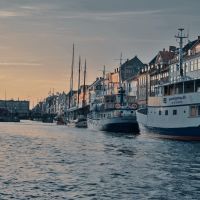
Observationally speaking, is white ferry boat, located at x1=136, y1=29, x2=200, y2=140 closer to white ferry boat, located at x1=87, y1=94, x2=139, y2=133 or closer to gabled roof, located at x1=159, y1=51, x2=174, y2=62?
white ferry boat, located at x1=87, y1=94, x2=139, y2=133

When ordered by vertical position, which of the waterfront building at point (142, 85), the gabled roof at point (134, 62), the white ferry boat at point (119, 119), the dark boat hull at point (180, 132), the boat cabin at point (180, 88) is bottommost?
the dark boat hull at point (180, 132)

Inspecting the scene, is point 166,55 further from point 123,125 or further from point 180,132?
point 180,132

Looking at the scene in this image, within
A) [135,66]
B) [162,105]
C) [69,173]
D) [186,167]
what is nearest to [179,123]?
[162,105]

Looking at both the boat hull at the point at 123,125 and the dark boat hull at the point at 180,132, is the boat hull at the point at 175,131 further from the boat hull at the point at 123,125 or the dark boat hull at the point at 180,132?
the boat hull at the point at 123,125

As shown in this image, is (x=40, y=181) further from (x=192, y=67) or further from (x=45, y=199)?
(x=192, y=67)

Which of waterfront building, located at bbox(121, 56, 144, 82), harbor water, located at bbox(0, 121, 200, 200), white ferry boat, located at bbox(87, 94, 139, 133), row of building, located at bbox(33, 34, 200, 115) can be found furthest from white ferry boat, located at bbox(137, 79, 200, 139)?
waterfront building, located at bbox(121, 56, 144, 82)

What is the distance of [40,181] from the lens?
24.5 meters

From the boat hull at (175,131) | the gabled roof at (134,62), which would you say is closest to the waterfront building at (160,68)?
the gabled roof at (134,62)

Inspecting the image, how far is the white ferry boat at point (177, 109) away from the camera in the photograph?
174 feet

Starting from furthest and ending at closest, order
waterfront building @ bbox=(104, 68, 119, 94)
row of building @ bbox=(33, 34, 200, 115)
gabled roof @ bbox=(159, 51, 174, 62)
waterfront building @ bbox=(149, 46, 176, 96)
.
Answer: waterfront building @ bbox=(104, 68, 119, 94), gabled roof @ bbox=(159, 51, 174, 62), waterfront building @ bbox=(149, 46, 176, 96), row of building @ bbox=(33, 34, 200, 115)

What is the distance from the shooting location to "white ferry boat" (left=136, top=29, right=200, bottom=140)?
53.2m

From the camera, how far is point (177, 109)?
183ft

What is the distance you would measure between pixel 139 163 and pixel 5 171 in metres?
8.68

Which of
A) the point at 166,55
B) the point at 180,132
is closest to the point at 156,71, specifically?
the point at 166,55
